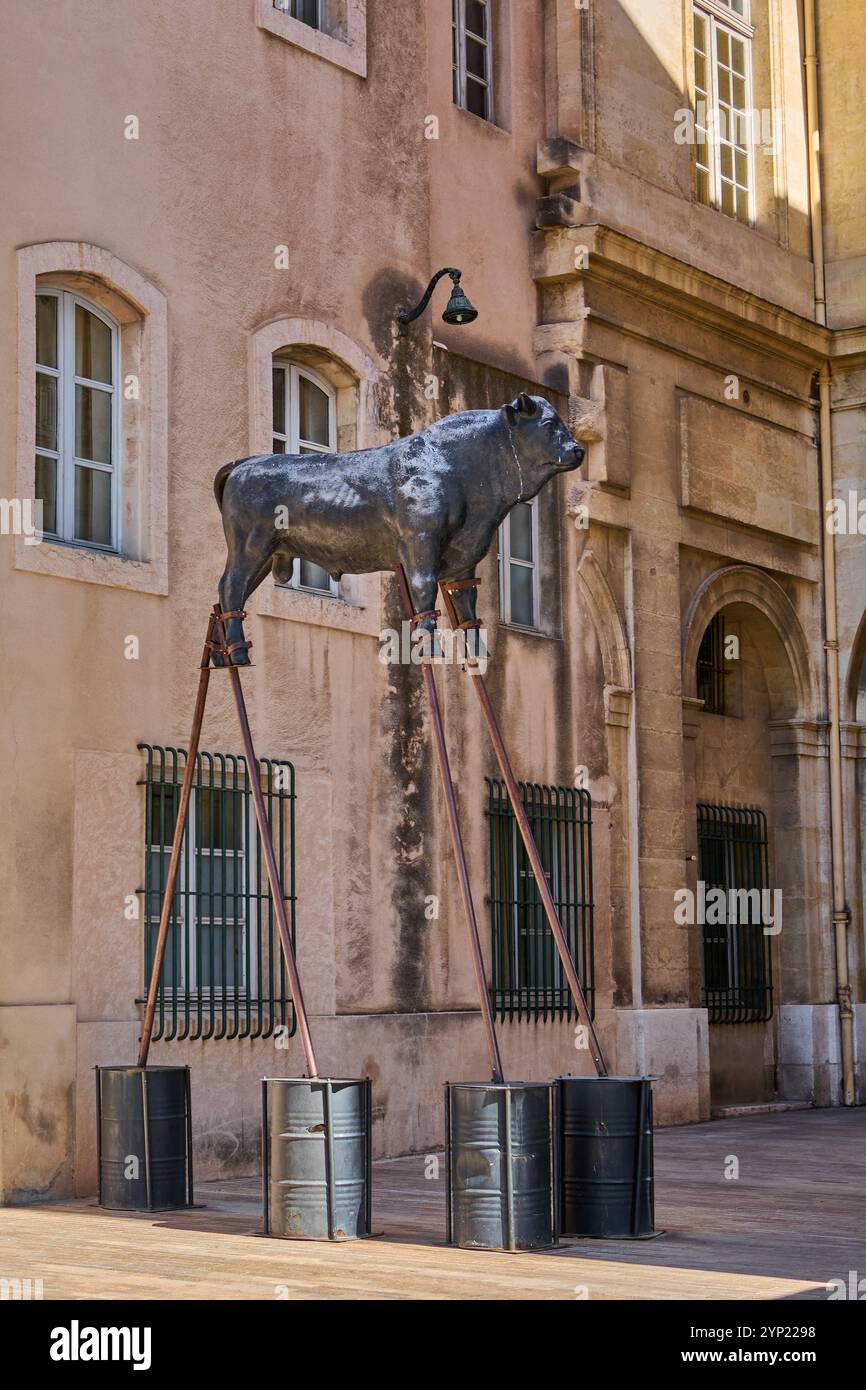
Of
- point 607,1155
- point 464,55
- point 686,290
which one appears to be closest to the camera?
point 607,1155

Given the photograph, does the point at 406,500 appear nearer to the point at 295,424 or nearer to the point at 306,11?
the point at 295,424

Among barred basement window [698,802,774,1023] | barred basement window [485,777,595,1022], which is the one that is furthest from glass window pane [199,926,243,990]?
barred basement window [698,802,774,1023]

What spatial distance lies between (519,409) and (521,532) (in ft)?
21.3

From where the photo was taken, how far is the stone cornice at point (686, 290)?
15.9 m

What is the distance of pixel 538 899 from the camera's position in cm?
1533

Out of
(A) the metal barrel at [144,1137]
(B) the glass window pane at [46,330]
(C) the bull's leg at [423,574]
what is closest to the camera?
(C) the bull's leg at [423,574]

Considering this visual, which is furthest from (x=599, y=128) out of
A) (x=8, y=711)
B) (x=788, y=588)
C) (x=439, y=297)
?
(x=8, y=711)

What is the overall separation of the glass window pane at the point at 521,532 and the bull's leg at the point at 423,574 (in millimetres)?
6396

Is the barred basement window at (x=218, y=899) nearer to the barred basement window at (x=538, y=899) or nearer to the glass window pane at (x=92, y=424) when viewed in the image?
the glass window pane at (x=92, y=424)

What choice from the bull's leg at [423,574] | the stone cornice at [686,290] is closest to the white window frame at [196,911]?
the bull's leg at [423,574]

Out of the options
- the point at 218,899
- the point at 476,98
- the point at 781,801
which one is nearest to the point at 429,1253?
the point at 218,899

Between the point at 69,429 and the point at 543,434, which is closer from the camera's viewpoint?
the point at 543,434

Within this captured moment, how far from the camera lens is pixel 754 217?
744 inches

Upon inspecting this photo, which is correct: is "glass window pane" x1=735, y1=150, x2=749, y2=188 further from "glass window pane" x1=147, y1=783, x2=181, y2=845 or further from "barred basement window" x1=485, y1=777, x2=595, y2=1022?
"glass window pane" x1=147, y1=783, x2=181, y2=845
